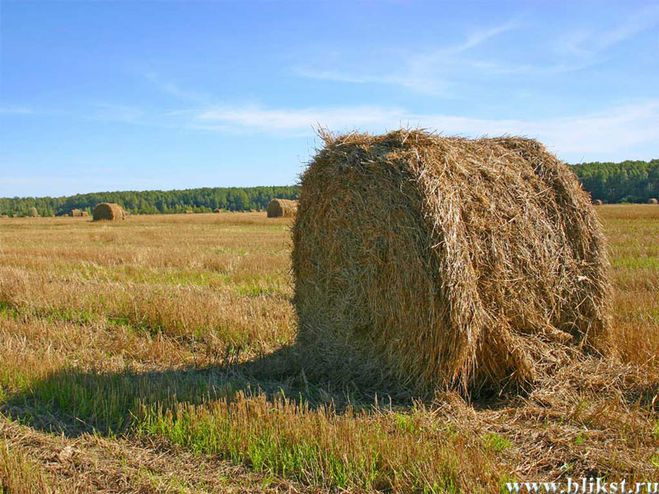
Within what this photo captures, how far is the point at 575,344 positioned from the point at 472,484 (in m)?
2.71

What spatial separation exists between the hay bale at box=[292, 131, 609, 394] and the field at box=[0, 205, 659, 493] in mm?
316

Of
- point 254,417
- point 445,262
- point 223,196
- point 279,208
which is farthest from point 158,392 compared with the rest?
point 223,196

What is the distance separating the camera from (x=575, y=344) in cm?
531

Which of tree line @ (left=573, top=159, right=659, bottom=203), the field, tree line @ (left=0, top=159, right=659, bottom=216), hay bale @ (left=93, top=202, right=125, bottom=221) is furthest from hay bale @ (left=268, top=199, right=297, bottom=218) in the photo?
the field

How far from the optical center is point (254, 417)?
409 cm

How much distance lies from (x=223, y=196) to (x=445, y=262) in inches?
3829

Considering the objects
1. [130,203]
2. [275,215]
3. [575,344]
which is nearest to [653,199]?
[275,215]

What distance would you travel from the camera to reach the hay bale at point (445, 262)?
4438 mm

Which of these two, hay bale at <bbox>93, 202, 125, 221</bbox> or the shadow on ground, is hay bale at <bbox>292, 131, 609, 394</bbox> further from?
hay bale at <bbox>93, 202, 125, 221</bbox>

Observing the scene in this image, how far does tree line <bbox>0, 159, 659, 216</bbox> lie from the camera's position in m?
53.9

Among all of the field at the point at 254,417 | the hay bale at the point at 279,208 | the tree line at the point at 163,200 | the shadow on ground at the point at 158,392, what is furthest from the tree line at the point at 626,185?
the shadow on ground at the point at 158,392

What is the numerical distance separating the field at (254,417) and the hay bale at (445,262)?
1.04 feet

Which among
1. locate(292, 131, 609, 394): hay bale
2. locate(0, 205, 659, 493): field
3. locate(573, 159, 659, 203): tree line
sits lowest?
locate(0, 205, 659, 493): field

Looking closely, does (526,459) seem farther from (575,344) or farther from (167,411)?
(167,411)
